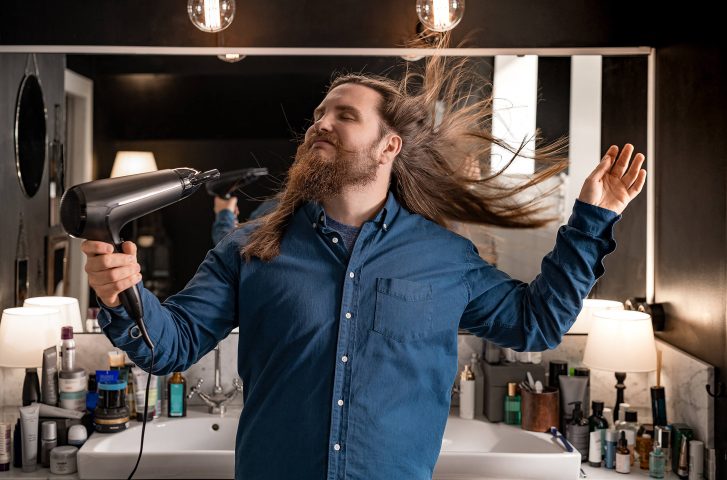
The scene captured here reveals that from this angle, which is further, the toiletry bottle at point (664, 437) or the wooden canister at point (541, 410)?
the wooden canister at point (541, 410)

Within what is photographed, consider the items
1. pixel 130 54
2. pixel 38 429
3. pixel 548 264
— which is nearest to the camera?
pixel 548 264

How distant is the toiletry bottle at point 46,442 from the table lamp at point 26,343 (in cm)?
23

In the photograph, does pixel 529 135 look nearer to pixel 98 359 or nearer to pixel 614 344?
pixel 614 344

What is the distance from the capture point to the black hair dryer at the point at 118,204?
1297 millimetres

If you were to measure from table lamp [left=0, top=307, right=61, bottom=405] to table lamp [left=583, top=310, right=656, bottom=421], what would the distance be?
1.74m

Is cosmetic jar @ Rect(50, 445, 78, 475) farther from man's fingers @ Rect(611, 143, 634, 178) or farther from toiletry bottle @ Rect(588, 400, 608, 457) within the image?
man's fingers @ Rect(611, 143, 634, 178)

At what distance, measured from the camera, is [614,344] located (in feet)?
8.44

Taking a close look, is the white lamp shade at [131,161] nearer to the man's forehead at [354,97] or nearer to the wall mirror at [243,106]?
the wall mirror at [243,106]

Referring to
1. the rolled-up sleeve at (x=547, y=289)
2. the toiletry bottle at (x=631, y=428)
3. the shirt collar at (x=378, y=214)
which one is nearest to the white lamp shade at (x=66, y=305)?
the shirt collar at (x=378, y=214)

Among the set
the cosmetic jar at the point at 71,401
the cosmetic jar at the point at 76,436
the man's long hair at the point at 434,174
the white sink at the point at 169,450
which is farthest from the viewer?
the cosmetic jar at the point at 71,401

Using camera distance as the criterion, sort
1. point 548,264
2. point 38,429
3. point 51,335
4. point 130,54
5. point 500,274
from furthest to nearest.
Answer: point 130,54 → point 51,335 → point 38,429 → point 500,274 → point 548,264

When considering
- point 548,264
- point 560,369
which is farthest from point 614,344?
point 548,264

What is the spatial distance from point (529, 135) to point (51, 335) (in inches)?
66.3

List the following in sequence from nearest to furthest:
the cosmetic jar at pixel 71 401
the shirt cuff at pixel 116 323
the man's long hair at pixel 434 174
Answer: the shirt cuff at pixel 116 323
the man's long hair at pixel 434 174
the cosmetic jar at pixel 71 401
